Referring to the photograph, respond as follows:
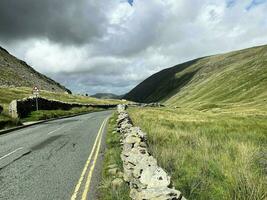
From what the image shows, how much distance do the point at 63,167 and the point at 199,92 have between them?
167593mm

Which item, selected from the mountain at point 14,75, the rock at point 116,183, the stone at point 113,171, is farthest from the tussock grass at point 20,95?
the rock at point 116,183

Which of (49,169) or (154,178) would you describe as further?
(49,169)

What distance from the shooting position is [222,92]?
499 feet

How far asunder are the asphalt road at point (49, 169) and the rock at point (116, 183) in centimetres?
57

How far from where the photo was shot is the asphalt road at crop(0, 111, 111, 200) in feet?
32.2

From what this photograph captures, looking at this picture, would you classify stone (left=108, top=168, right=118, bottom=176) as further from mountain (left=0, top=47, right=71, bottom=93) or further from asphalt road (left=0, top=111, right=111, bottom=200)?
mountain (left=0, top=47, right=71, bottom=93)

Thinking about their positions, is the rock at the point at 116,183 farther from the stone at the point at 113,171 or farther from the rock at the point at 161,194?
the rock at the point at 161,194

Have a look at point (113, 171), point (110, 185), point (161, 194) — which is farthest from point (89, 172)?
point (161, 194)

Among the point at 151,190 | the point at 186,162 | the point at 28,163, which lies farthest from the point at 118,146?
the point at 151,190

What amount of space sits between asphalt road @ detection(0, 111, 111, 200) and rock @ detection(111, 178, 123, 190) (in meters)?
0.57

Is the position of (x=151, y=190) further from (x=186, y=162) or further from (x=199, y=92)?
(x=199, y=92)

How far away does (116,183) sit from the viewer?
383 inches

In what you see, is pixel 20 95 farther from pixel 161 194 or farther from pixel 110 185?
pixel 161 194

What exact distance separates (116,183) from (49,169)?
3.89 meters
